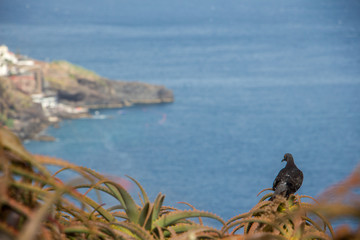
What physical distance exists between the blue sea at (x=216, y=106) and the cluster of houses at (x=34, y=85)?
2818 millimetres

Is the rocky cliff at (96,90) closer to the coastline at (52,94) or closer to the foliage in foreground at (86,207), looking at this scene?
the coastline at (52,94)

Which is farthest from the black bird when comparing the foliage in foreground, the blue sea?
the blue sea

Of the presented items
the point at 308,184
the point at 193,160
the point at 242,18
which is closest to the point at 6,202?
the point at 308,184

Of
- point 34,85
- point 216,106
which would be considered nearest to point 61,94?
point 34,85

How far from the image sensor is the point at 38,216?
1.59 m

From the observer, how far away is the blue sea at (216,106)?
258 ft

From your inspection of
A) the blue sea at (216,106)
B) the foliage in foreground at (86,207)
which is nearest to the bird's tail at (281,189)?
the foliage in foreground at (86,207)

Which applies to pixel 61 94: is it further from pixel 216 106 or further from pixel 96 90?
pixel 216 106

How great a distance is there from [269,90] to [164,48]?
4097 centimetres

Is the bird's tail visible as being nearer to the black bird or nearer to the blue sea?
the black bird

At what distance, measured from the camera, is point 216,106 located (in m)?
96.4

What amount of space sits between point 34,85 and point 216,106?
30.2 m

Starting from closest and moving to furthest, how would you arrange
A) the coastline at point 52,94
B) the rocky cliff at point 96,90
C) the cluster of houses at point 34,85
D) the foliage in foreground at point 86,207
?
the foliage in foreground at point 86,207 < the coastline at point 52,94 < the cluster of houses at point 34,85 < the rocky cliff at point 96,90

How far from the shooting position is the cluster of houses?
91.7 metres
